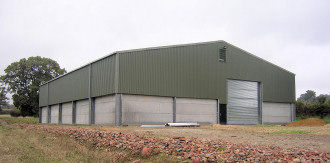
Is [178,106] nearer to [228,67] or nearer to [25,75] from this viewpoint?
[228,67]

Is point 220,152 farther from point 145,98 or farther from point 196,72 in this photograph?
point 196,72

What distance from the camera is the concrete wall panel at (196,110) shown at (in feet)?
88.8

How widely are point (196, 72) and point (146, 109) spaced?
6.49 m

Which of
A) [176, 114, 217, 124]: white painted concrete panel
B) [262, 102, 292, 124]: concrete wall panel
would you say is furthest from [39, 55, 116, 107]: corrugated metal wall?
[262, 102, 292, 124]: concrete wall panel

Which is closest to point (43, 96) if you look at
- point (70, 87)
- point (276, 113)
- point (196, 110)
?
point (70, 87)

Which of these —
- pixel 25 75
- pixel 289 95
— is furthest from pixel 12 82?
pixel 289 95

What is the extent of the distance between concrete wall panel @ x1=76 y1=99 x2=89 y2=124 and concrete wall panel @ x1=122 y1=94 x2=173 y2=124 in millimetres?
6483

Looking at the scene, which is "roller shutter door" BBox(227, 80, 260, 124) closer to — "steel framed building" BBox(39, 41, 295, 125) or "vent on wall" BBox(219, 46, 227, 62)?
"steel framed building" BBox(39, 41, 295, 125)

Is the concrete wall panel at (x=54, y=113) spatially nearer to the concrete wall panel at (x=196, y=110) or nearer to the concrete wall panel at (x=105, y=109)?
the concrete wall panel at (x=105, y=109)

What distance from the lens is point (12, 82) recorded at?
2485 inches

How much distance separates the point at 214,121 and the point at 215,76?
4.29 m

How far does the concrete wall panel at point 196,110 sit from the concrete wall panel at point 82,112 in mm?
8694

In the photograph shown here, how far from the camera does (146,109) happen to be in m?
24.9

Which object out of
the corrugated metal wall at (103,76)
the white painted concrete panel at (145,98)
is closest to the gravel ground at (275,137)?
the white painted concrete panel at (145,98)
